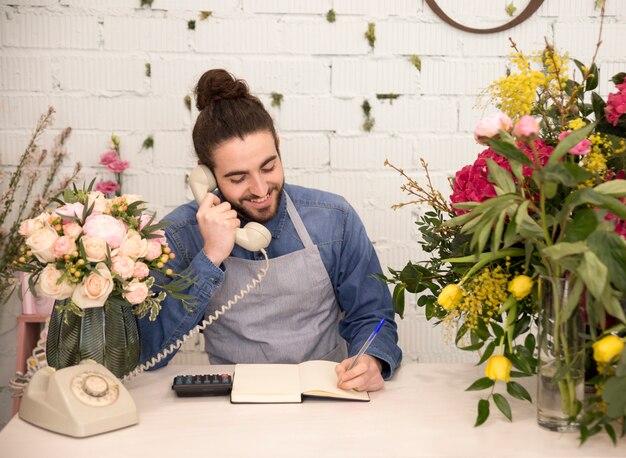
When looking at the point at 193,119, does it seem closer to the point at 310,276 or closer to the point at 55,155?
the point at 55,155

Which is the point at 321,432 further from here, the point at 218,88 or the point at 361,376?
the point at 218,88

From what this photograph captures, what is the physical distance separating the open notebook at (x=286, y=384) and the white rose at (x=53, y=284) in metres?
0.35

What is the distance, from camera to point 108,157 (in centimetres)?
228

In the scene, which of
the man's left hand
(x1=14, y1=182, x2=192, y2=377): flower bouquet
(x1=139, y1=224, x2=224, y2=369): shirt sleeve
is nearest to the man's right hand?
(x1=139, y1=224, x2=224, y2=369): shirt sleeve

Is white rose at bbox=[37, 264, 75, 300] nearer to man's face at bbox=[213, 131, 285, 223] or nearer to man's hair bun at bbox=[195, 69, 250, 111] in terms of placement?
man's face at bbox=[213, 131, 285, 223]

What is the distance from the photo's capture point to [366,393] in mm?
1432

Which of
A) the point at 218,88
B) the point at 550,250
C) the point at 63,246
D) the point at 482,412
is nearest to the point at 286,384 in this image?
the point at 482,412

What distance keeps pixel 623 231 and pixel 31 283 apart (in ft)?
3.21

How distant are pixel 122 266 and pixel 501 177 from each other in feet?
2.12

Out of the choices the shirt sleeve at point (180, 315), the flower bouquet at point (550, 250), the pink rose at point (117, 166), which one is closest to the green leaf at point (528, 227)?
the flower bouquet at point (550, 250)

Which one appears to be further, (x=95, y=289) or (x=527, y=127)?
(x=95, y=289)

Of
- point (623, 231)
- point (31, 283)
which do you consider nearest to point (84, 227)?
point (31, 283)

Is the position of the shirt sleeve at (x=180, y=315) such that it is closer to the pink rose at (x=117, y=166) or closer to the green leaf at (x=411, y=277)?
the green leaf at (x=411, y=277)

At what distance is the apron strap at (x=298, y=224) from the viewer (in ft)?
6.43
